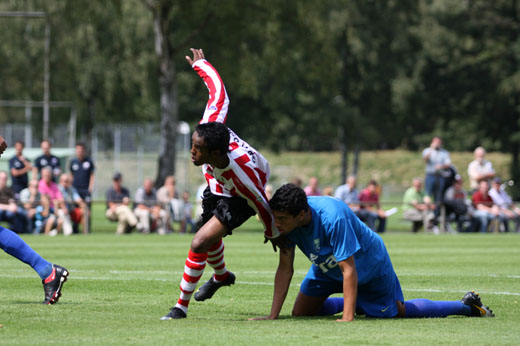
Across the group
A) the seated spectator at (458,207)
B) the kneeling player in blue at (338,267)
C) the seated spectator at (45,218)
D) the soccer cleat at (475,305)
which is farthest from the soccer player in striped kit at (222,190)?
the seated spectator at (458,207)

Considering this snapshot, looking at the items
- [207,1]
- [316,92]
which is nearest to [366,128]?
[316,92]

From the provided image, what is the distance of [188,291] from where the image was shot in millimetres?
7359

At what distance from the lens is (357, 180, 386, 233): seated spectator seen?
2314cm

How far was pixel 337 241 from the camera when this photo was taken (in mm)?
7008

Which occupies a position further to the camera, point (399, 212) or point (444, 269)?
point (399, 212)

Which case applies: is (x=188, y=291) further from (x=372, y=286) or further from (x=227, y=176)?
(x=372, y=286)

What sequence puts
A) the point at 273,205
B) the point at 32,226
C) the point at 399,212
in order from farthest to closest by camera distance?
the point at 399,212 → the point at 32,226 → the point at 273,205

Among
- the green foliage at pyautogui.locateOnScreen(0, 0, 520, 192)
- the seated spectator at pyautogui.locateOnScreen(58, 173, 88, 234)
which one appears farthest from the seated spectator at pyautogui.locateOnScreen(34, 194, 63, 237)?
the green foliage at pyautogui.locateOnScreen(0, 0, 520, 192)

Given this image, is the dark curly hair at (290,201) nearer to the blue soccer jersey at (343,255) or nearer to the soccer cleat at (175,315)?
the blue soccer jersey at (343,255)

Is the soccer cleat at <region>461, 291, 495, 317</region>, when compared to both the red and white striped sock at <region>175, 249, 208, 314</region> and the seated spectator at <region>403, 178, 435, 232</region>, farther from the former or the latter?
the seated spectator at <region>403, 178, 435, 232</region>

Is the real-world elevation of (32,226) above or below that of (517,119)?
below

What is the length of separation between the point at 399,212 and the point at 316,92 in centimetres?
1562

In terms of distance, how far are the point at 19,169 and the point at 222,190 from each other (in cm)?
1572

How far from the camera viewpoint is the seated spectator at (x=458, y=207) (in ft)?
76.8
